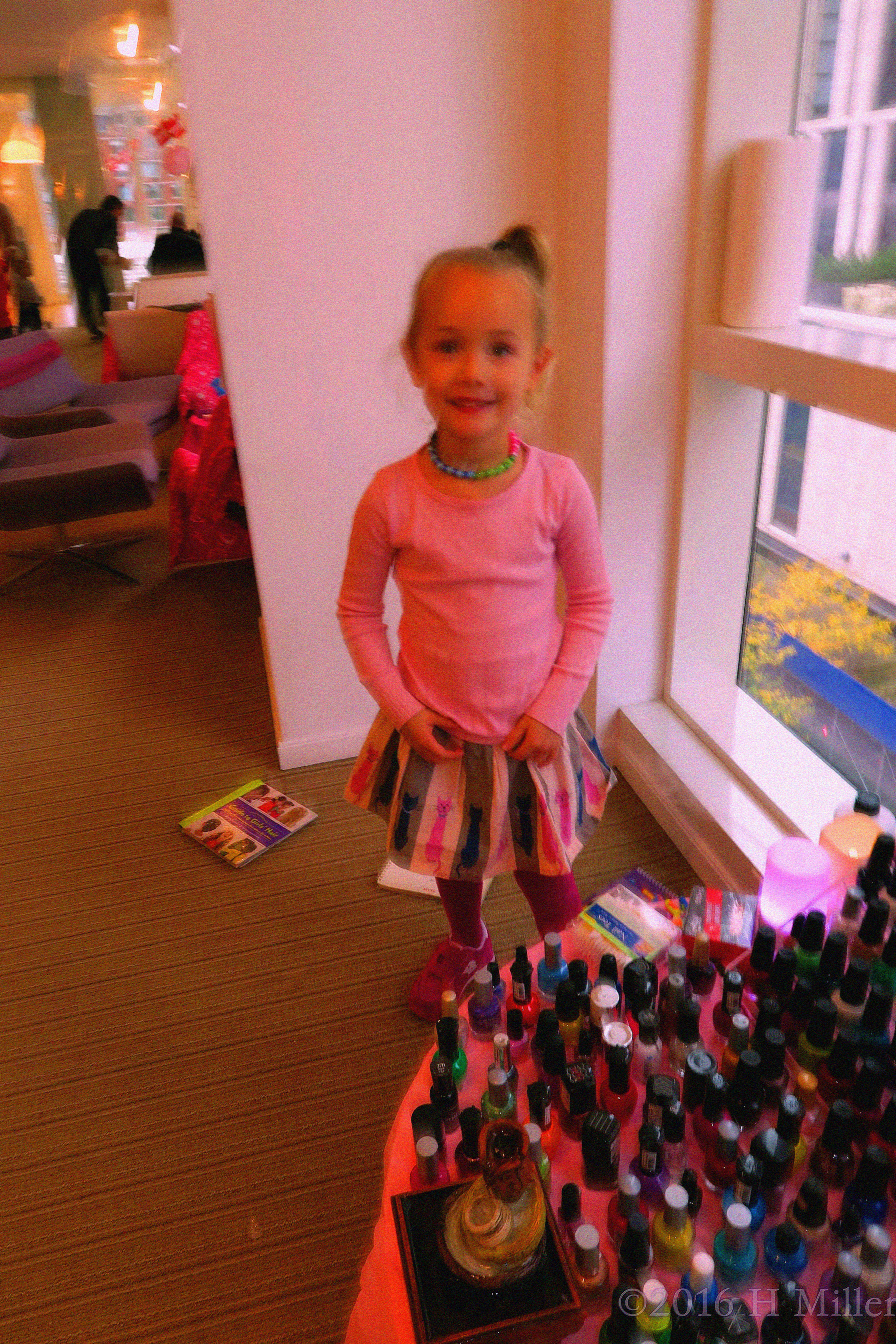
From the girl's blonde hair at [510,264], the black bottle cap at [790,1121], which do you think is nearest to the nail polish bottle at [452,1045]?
the black bottle cap at [790,1121]

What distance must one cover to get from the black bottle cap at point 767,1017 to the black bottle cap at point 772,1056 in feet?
0.05

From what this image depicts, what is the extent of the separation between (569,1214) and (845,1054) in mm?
295

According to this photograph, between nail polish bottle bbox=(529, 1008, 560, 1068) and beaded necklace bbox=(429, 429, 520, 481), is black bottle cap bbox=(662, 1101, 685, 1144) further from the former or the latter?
beaded necklace bbox=(429, 429, 520, 481)

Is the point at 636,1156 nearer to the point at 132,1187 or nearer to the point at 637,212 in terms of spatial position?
the point at 132,1187

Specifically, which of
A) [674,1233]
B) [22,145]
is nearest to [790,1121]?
[674,1233]

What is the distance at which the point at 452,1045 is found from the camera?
0.97 metres

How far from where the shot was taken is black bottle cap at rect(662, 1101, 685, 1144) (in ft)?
2.78

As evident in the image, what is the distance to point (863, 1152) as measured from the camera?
0.79 m

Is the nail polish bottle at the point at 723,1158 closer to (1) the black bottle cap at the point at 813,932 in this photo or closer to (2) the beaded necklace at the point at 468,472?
(1) the black bottle cap at the point at 813,932

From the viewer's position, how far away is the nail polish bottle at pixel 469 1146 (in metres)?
0.87

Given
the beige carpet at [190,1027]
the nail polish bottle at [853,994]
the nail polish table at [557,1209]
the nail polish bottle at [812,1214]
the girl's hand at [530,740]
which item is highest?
the girl's hand at [530,740]

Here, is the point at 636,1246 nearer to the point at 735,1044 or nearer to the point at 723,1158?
the point at 723,1158

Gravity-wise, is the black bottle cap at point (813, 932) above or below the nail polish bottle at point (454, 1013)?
above

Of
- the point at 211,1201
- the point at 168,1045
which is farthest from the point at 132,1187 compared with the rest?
the point at 168,1045
